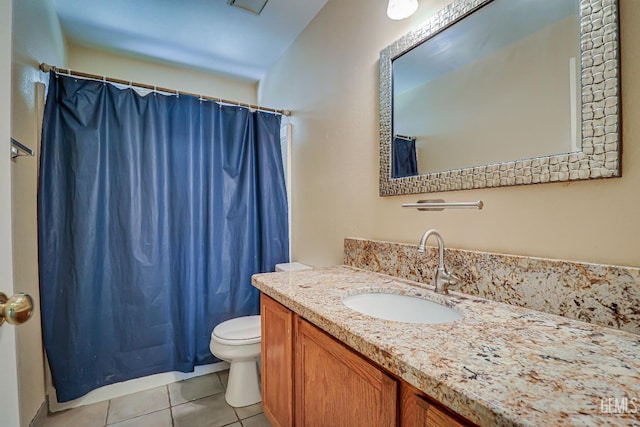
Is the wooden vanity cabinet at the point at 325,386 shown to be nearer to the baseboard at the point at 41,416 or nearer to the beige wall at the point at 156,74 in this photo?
the baseboard at the point at 41,416

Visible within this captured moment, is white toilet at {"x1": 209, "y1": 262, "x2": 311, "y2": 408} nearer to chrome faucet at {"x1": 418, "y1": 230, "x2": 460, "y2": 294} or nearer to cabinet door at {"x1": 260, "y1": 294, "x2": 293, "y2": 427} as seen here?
cabinet door at {"x1": 260, "y1": 294, "x2": 293, "y2": 427}

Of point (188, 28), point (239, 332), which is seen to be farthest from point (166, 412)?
point (188, 28)

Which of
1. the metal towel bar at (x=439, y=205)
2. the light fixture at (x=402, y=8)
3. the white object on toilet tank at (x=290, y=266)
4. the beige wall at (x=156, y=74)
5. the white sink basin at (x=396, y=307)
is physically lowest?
the white object on toilet tank at (x=290, y=266)

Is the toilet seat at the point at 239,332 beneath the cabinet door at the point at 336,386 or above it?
beneath

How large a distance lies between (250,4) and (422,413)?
2.19 m

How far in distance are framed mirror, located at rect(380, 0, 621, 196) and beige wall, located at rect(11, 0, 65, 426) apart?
65.8 inches

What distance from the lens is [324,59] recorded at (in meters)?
1.81

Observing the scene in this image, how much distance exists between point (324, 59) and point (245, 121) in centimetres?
74

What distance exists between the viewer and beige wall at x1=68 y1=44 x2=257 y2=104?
2209mm

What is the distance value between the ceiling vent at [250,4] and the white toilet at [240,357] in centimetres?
205

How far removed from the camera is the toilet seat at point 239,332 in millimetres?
1630

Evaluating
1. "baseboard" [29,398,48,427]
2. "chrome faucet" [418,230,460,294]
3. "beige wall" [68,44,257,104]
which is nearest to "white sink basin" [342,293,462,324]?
"chrome faucet" [418,230,460,294]

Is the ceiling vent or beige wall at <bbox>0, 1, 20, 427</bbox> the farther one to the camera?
the ceiling vent

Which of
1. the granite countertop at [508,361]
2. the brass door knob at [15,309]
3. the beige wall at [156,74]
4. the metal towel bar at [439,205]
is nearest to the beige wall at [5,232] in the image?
the brass door knob at [15,309]
